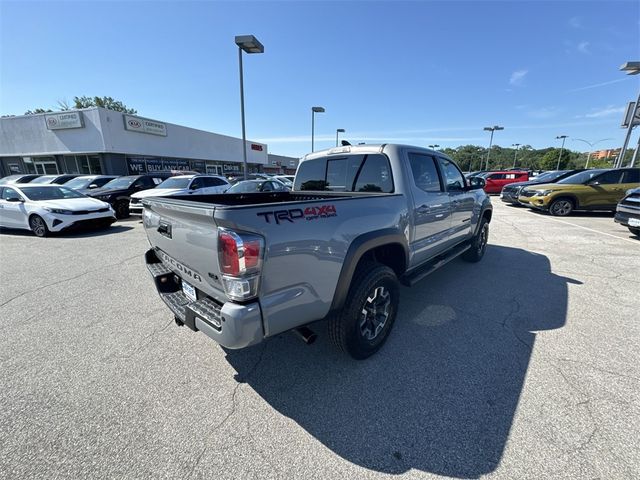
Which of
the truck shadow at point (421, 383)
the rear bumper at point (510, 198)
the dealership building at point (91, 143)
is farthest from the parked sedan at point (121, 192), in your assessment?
the rear bumper at point (510, 198)

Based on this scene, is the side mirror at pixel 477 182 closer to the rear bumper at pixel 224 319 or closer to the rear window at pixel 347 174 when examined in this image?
the rear window at pixel 347 174

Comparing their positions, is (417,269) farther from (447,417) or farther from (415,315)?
(447,417)

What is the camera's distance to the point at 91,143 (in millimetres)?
20859

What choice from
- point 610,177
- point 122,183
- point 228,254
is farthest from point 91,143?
point 610,177

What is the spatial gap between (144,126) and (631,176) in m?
30.4

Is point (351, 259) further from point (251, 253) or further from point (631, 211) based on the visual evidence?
point (631, 211)

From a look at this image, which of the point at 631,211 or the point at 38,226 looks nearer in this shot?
the point at 631,211

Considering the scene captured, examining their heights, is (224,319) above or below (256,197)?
below

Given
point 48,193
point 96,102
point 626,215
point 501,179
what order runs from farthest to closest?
point 96,102
point 501,179
point 48,193
point 626,215

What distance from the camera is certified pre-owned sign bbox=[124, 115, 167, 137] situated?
2202 centimetres

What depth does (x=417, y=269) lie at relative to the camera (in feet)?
11.8

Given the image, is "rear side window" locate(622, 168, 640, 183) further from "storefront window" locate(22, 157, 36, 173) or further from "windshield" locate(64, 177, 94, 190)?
"storefront window" locate(22, 157, 36, 173)

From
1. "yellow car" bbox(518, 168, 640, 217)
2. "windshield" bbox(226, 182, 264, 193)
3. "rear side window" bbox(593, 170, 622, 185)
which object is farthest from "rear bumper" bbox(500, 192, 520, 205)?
"windshield" bbox(226, 182, 264, 193)

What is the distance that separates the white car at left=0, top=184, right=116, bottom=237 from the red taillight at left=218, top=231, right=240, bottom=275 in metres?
8.53
